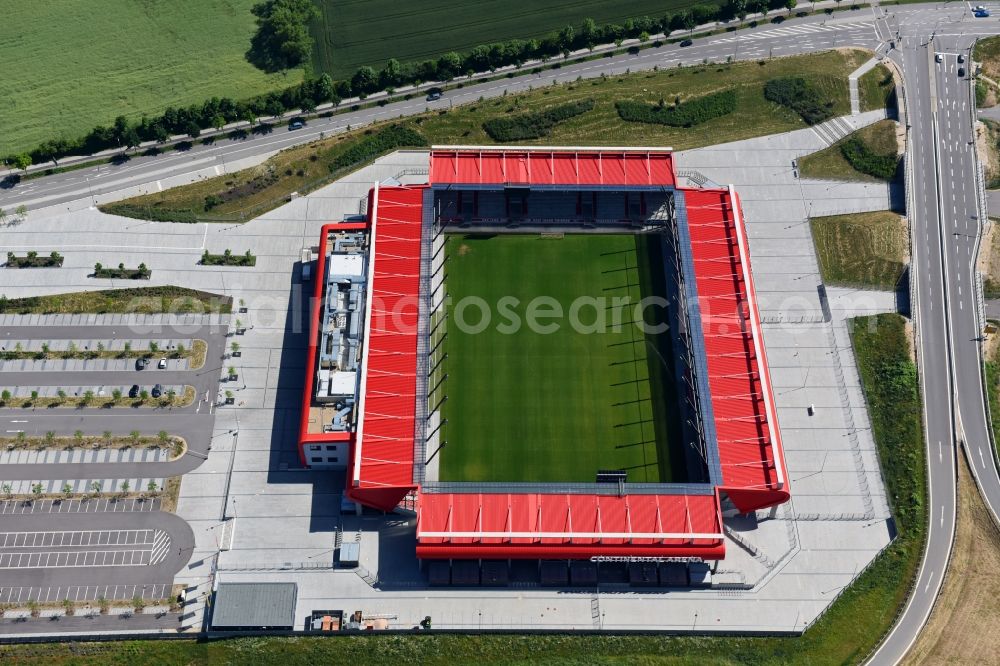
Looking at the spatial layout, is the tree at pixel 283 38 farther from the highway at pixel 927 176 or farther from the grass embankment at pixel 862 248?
the grass embankment at pixel 862 248

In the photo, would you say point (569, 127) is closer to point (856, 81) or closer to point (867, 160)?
point (867, 160)

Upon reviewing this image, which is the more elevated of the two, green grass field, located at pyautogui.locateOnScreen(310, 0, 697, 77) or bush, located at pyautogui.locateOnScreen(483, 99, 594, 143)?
green grass field, located at pyautogui.locateOnScreen(310, 0, 697, 77)

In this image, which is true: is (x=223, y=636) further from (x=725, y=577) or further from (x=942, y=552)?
(x=942, y=552)

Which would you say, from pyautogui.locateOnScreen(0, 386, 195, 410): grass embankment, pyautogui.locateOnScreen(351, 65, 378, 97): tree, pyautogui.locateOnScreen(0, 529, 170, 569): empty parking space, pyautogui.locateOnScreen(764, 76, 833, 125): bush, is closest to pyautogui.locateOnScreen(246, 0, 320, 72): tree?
pyautogui.locateOnScreen(351, 65, 378, 97): tree

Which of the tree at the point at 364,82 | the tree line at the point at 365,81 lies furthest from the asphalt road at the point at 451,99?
the tree at the point at 364,82

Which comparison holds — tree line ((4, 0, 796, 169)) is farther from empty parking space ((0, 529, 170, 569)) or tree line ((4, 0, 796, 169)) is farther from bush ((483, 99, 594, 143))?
empty parking space ((0, 529, 170, 569))
